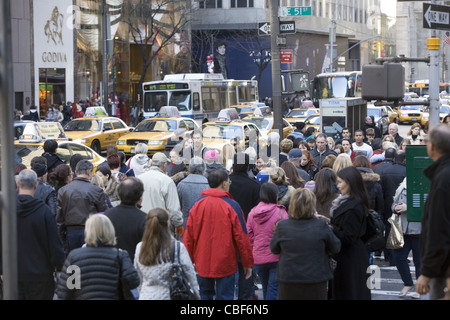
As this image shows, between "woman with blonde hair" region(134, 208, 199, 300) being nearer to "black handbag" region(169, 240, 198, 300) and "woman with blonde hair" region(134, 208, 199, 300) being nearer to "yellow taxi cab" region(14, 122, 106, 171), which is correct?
"black handbag" region(169, 240, 198, 300)

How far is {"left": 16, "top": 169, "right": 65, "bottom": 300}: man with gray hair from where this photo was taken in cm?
698

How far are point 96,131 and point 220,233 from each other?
21.1 meters

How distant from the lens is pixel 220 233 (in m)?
7.79

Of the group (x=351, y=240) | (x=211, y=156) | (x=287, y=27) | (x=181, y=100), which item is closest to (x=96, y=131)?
(x=181, y=100)

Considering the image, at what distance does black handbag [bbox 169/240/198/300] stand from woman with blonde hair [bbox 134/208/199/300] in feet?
0.09

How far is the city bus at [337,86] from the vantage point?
141ft

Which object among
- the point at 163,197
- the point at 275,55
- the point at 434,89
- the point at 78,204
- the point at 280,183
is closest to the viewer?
the point at 78,204

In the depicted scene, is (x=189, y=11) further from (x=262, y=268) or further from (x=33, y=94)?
(x=262, y=268)

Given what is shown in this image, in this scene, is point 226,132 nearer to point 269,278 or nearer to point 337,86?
point 269,278

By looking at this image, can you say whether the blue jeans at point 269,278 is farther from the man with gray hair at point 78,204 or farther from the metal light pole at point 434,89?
the metal light pole at point 434,89

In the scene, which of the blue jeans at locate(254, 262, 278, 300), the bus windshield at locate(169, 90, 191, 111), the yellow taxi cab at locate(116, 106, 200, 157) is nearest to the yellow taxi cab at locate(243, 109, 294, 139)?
the yellow taxi cab at locate(116, 106, 200, 157)

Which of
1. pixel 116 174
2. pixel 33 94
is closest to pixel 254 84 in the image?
pixel 33 94

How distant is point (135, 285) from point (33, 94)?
120 feet

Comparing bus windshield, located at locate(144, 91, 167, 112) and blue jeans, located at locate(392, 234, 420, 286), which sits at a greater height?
bus windshield, located at locate(144, 91, 167, 112)
